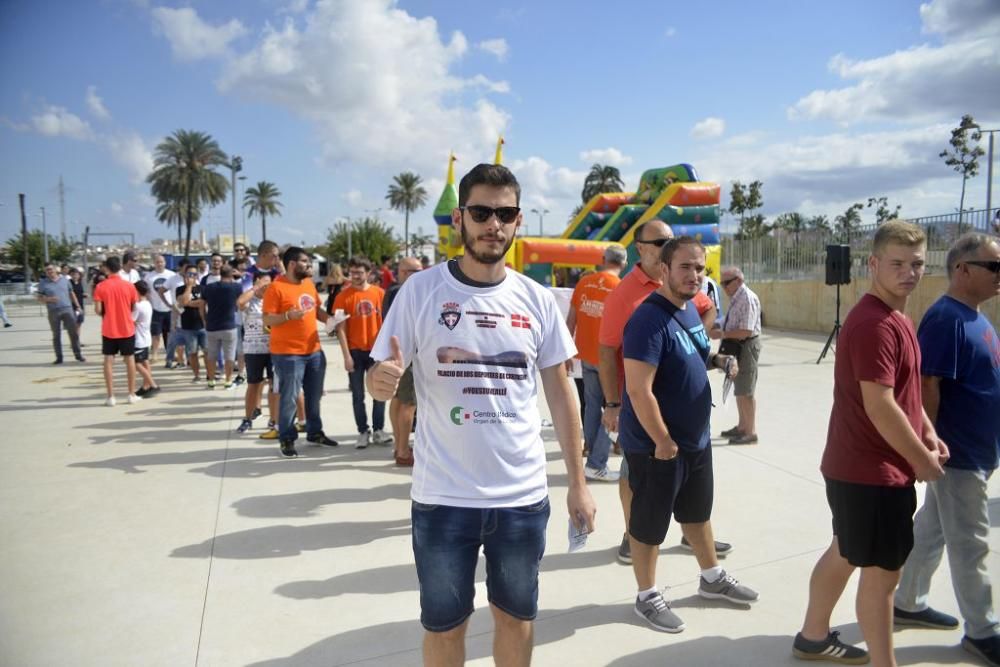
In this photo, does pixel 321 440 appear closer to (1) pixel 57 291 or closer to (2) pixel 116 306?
(2) pixel 116 306

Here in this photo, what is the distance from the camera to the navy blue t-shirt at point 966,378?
104 inches

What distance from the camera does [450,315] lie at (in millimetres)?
2072

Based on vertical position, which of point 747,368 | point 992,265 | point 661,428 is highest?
point 992,265

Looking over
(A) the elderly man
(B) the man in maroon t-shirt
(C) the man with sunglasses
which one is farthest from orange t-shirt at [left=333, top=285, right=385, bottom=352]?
(B) the man in maroon t-shirt

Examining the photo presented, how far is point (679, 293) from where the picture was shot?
303cm

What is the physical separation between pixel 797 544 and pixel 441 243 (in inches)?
593

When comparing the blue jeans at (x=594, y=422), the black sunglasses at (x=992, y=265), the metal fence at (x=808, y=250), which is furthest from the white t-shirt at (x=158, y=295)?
the metal fence at (x=808, y=250)

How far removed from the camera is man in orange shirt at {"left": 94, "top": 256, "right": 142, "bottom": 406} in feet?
27.0

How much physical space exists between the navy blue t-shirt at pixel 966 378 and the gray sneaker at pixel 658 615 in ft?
4.58

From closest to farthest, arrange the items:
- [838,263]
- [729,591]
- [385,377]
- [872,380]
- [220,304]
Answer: [385,377] → [872,380] → [729,591] → [220,304] → [838,263]

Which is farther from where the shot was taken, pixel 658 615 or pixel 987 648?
pixel 658 615

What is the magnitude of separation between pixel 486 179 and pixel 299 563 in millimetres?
2800

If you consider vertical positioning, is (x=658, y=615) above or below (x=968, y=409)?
below

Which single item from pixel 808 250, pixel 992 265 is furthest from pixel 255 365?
pixel 808 250
